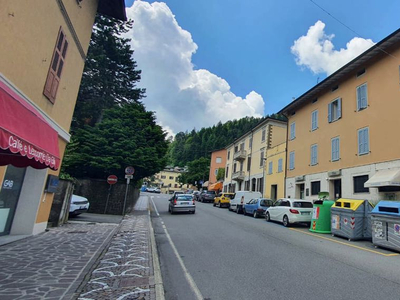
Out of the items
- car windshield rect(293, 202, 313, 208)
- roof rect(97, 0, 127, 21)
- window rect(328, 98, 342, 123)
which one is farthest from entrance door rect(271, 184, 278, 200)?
roof rect(97, 0, 127, 21)

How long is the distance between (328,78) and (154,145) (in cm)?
1442

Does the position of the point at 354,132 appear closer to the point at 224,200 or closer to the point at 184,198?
the point at 184,198

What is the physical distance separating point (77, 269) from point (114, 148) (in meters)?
12.5

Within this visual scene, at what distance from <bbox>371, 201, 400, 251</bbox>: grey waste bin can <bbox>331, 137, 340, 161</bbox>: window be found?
32.0 feet

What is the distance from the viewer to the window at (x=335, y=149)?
18.3 metres

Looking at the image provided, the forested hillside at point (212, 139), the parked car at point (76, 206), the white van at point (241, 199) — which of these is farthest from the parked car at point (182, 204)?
the forested hillside at point (212, 139)

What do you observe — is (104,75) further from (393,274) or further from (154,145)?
(393,274)

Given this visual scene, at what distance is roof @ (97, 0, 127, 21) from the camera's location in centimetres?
1146

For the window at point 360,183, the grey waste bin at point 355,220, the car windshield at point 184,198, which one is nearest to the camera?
the grey waste bin at point 355,220

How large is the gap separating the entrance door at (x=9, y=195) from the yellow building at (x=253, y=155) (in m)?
26.0

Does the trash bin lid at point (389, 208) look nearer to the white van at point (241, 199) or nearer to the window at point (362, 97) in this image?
the window at point (362, 97)

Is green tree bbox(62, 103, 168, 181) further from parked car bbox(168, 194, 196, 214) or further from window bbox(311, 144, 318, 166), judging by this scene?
window bbox(311, 144, 318, 166)

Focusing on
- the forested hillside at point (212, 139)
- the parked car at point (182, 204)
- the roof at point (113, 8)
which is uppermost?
the forested hillside at point (212, 139)

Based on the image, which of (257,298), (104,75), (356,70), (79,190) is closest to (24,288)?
(257,298)
